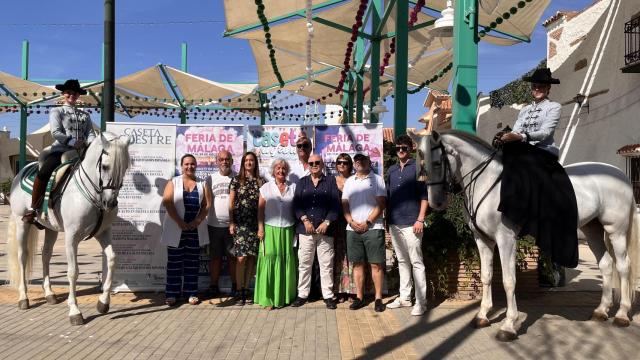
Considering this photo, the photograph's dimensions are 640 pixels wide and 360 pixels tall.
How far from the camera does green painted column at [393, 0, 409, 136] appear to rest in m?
8.16

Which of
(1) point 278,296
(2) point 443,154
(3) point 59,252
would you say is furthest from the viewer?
(3) point 59,252

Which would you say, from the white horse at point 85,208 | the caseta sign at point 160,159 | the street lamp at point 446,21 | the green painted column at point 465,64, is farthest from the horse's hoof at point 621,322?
the white horse at point 85,208

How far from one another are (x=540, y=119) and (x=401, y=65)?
157 inches

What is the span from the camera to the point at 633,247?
5.21 m

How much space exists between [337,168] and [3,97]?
16.4 m

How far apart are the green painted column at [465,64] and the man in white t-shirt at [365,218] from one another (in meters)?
1.61

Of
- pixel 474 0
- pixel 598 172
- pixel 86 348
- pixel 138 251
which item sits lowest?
pixel 86 348

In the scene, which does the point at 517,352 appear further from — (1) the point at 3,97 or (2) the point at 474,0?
(1) the point at 3,97

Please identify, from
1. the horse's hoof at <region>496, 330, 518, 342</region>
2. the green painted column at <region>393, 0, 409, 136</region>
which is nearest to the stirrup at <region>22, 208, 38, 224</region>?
the horse's hoof at <region>496, 330, 518, 342</region>

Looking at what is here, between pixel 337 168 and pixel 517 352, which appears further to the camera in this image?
pixel 337 168

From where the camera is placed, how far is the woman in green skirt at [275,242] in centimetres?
568

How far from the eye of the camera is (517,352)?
4.19 metres

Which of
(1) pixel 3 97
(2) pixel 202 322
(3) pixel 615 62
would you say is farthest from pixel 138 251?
(1) pixel 3 97

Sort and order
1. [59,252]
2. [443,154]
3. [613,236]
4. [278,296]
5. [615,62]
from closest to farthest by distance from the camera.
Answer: [443,154] < [613,236] < [278,296] < [59,252] < [615,62]
